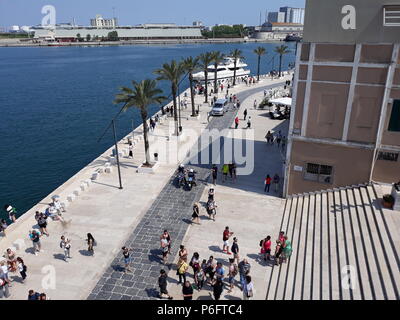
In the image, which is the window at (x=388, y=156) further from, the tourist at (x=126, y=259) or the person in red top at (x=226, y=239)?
the tourist at (x=126, y=259)

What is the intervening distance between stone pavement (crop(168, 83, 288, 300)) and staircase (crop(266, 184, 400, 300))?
0.80 metres

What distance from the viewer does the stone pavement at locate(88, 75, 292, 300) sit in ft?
50.6

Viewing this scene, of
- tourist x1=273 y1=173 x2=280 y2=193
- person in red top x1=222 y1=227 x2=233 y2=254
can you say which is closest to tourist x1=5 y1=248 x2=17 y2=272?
person in red top x1=222 y1=227 x2=233 y2=254

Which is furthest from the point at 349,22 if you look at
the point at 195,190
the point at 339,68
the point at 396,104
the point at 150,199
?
the point at 150,199

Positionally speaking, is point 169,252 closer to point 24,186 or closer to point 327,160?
point 327,160

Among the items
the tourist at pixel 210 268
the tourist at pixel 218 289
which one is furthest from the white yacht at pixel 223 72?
the tourist at pixel 218 289

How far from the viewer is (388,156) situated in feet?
65.3

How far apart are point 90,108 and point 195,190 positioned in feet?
150

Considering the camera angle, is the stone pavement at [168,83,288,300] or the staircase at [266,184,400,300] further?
the stone pavement at [168,83,288,300]

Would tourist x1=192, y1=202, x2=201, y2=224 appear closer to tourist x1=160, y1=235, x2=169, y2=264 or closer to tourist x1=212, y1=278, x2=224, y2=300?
tourist x1=160, y1=235, x2=169, y2=264

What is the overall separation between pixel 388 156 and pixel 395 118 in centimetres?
237

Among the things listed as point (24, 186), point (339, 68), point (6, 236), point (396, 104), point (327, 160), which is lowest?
point (24, 186)

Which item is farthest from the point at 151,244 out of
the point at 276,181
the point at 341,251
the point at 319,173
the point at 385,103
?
the point at 385,103

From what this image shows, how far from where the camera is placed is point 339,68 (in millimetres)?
19250
